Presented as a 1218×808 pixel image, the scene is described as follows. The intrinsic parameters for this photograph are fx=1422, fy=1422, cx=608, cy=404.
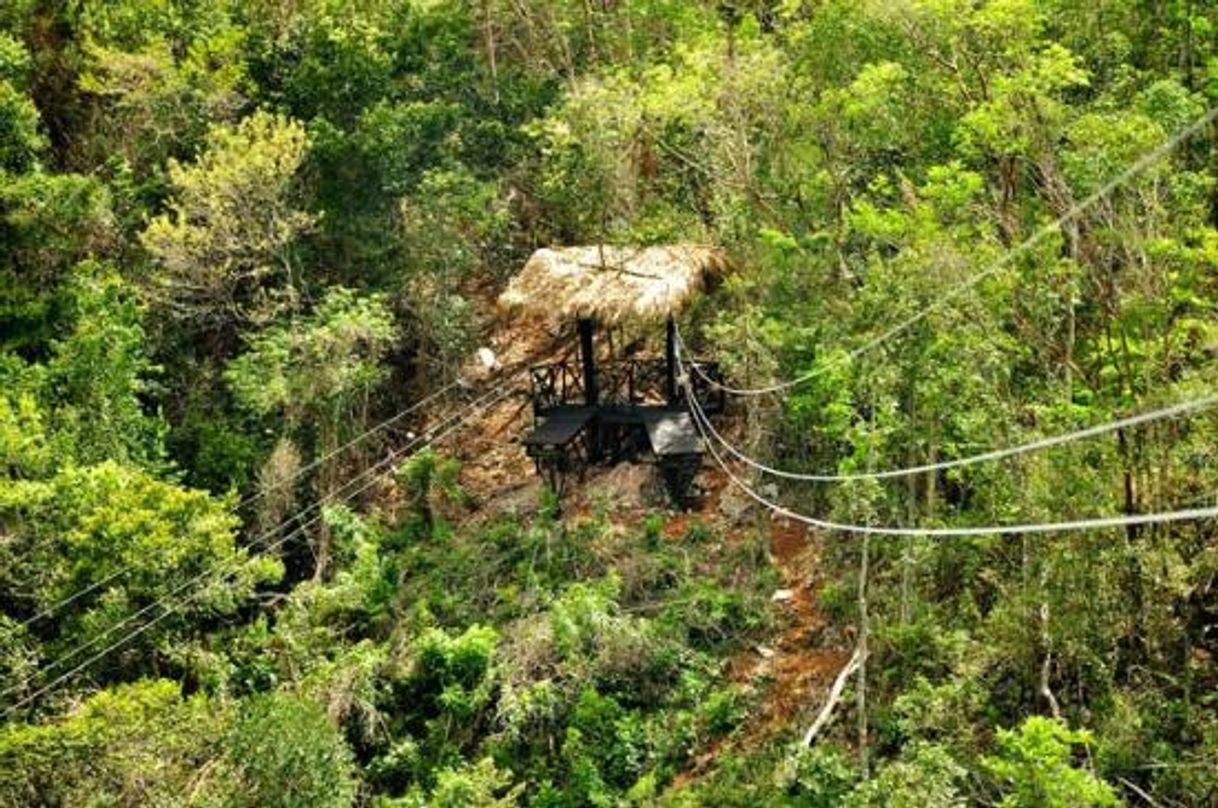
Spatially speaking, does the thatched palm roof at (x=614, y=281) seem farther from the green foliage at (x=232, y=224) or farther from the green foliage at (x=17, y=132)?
the green foliage at (x=17, y=132)

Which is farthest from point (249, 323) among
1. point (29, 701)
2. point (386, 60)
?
point (29, 701)

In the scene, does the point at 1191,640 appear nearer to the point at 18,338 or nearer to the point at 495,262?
the point at 495,262

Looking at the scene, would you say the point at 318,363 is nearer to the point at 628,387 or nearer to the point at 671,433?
the point at 628,387

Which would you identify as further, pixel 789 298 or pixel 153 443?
pixel 153 443

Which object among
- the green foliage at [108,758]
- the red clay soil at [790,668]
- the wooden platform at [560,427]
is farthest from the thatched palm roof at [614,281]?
the green foliage at [108,758]

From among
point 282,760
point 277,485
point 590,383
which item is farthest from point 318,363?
point 282,760
